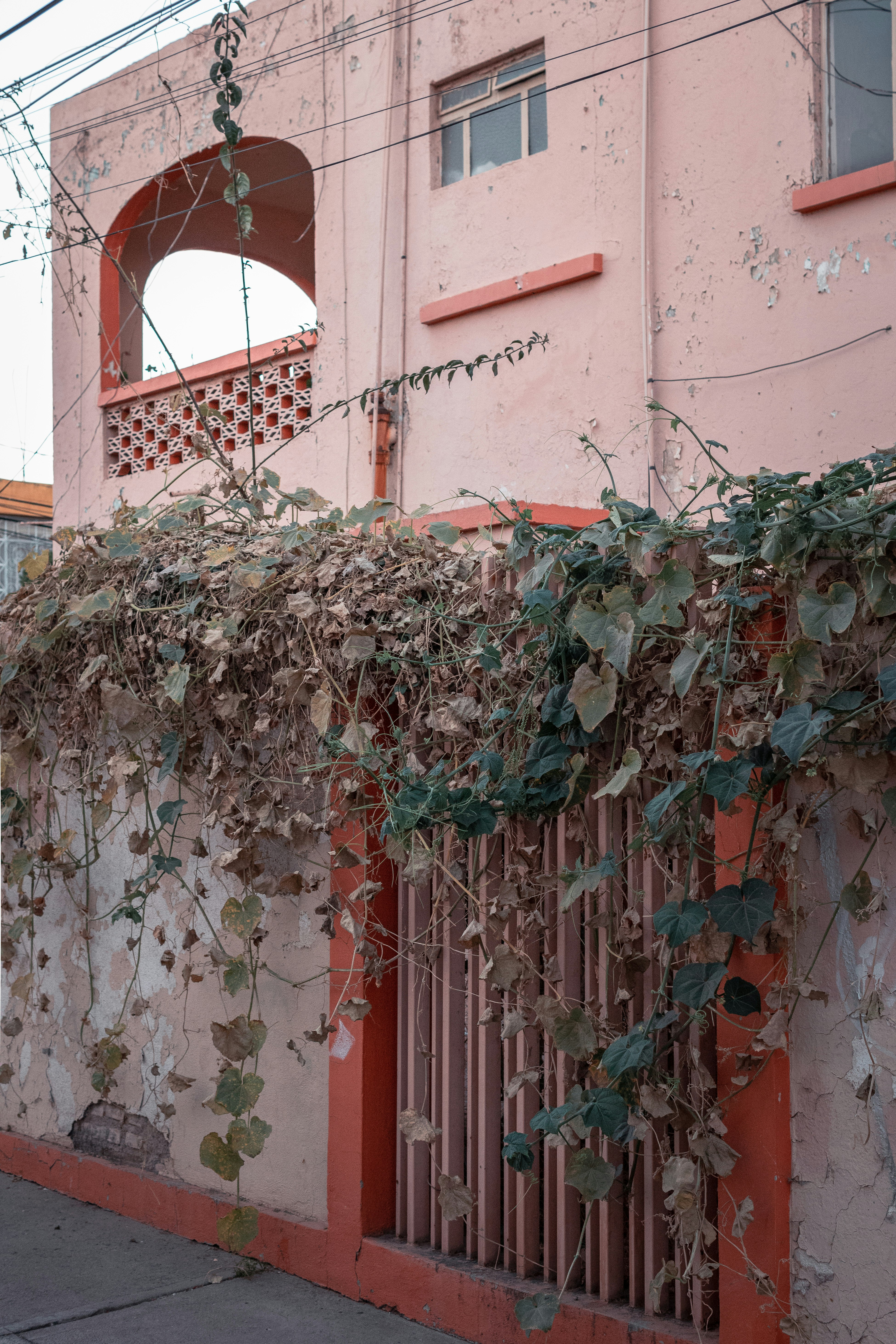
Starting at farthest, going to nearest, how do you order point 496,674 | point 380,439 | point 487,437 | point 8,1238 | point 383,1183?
point 380,439 → point 487,437 → point 8,1238 → point 383,1183 → point 496,674

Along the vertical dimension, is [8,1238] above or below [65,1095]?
below

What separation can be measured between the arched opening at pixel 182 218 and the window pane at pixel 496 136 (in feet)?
5.19

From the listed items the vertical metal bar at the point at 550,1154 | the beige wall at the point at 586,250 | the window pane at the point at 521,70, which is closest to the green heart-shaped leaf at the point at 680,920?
the vertical metal bar at the point at 550,1154

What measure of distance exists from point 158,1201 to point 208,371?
18.9 feet

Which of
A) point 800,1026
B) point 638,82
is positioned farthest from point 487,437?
point 800,1026

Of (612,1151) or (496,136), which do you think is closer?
(612,1151)

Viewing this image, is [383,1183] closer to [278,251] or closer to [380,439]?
[380,439]

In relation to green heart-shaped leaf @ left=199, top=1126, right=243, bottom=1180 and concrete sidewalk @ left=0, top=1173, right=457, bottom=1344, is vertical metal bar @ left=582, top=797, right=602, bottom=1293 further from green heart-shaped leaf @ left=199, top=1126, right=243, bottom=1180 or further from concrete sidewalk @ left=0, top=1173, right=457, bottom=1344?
green heart-shaped leaf @ left=199, top=1126, right=243, bottom=1180

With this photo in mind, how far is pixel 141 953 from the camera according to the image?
4488 millimetres

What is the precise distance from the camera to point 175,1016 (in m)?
4.29

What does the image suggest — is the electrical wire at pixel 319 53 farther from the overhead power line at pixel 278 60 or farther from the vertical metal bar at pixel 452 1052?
the vertical metal bar at pixel 452 1052

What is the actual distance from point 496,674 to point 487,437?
3.75 metres

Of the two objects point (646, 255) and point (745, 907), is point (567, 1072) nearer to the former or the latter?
point (745, 907)

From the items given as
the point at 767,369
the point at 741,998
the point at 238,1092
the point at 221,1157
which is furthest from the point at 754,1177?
the point at 767,369
